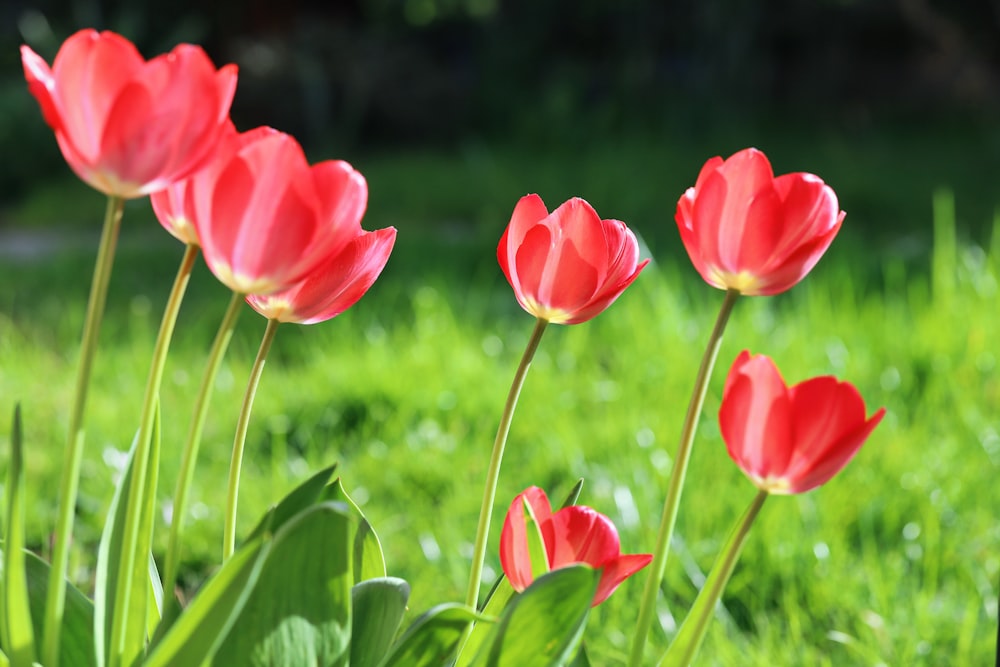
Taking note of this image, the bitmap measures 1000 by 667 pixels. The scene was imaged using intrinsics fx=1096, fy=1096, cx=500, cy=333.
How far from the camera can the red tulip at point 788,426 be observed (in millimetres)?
551

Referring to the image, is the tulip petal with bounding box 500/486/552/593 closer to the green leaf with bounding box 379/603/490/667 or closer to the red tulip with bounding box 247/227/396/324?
the green leaf with bounding box 379/603/490/667

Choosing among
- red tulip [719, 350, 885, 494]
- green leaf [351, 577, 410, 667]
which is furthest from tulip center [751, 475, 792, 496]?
green leaf [351, 577, 410, 667]

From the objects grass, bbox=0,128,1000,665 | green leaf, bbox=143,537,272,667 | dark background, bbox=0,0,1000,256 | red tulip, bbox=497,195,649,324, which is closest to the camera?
green leaf, bbox=143,537,272,667

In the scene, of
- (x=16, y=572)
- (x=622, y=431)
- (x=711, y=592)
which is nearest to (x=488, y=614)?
(x=711, y=592)

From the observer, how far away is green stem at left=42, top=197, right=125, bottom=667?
1.66 ft

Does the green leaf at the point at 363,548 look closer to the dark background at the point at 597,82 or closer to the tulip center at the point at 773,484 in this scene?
the tulip center at the point at 773,484

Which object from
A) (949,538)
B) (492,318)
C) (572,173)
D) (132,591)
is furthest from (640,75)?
(132,591)

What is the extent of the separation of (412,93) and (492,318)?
164 inches

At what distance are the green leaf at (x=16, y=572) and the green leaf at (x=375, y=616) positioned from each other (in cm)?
18

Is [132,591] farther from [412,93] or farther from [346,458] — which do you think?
[412,93]

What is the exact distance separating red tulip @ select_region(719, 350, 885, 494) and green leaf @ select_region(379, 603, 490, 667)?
0.54ft

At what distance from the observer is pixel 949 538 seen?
1.57 m

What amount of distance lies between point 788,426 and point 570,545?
5.9 inches

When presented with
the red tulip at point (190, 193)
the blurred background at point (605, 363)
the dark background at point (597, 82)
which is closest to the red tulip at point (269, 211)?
the red tulip at point (190, 193)
